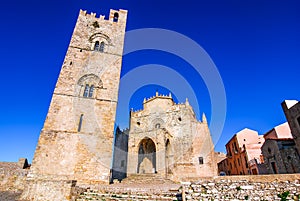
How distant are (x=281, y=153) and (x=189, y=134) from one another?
35.1ft

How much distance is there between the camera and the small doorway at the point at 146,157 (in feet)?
75.2

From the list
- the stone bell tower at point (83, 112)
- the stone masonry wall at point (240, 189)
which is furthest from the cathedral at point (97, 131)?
the stone masonry wall at point (240, 189)

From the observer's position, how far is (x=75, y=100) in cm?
1381

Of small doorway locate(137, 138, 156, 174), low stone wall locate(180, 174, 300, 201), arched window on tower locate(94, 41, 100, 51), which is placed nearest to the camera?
low stone wall locate(180, 174, 300, 201)

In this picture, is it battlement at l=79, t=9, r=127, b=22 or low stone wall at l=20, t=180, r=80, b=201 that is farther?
battlement at l=79, t=9, r=127, b=22

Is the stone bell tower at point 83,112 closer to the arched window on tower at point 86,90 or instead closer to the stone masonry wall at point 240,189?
the arched window on tower at point 86,90

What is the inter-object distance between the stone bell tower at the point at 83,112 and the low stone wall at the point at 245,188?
25.0 ft

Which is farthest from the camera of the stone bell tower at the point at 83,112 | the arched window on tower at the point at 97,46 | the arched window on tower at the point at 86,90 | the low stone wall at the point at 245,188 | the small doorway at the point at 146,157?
the small doorway at the point at 146,157

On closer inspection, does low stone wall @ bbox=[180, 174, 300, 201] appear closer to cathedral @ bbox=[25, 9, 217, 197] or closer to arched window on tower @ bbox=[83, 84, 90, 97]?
cathedral @ bbox=[25, 9, 217, 197]

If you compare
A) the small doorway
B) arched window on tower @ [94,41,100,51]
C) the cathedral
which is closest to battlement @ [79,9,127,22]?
the cathedral

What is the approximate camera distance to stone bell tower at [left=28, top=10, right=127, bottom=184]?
38.3 feet

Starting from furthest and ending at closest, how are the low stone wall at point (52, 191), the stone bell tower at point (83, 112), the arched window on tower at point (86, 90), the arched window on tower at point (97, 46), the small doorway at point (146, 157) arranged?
the small doorway at point (146, 157) → the arched window on tower at point (97, 46) → the arched window on tower at point (86, 90) → the stone bell tower at point (83, 112) → the low stone wall at point (52, 191)

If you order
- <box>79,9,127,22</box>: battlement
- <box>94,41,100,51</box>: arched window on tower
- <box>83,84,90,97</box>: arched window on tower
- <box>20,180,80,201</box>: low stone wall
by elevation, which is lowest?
<box>20,180,80,201</box>: low stone wall

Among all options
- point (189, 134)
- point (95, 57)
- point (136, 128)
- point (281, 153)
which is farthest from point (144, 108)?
point (281, 153)
